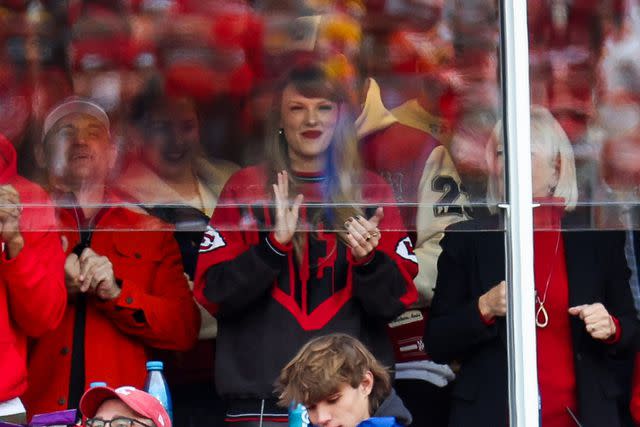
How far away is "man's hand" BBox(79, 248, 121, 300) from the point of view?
225 inches

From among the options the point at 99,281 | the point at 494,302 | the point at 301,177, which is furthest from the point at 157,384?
the point at 494,302

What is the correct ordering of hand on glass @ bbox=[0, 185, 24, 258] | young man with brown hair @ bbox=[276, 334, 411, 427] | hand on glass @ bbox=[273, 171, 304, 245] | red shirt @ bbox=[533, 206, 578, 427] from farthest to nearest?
red shirt @ bbox=[533, 206, 578, 427]
hand on glass @ bbox=[273, 171, 304, 245]
hand on glass @ bbox=[0, 185, 24, 258]
young man with brown hair @ bbox=[276, 334, 411, 427]

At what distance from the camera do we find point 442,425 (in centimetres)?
577

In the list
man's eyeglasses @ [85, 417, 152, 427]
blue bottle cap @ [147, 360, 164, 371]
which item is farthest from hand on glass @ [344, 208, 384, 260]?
man's eyeglasses @ [85, 417, 152, 427]

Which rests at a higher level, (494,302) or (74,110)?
(74,110)

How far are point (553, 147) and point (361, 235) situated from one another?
2.14ft

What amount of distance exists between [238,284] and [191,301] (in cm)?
32

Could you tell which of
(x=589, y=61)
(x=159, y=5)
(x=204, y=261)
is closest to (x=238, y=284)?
(x=204, y=261)

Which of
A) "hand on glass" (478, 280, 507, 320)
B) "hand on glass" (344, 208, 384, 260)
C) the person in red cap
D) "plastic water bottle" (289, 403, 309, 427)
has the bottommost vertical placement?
"plastic water bottle" (289, 403, 309, 427)

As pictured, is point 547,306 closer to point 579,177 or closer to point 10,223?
point 579,177

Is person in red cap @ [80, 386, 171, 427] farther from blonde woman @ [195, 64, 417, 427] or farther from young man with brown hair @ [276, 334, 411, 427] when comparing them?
blonde woman @ [195, 64, 417, 427]

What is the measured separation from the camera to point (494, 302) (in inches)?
223

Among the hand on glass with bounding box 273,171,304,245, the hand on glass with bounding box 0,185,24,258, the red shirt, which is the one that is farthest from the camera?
the red shirt

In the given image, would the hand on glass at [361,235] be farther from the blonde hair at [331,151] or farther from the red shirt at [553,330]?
the red shirt at [553,330]
